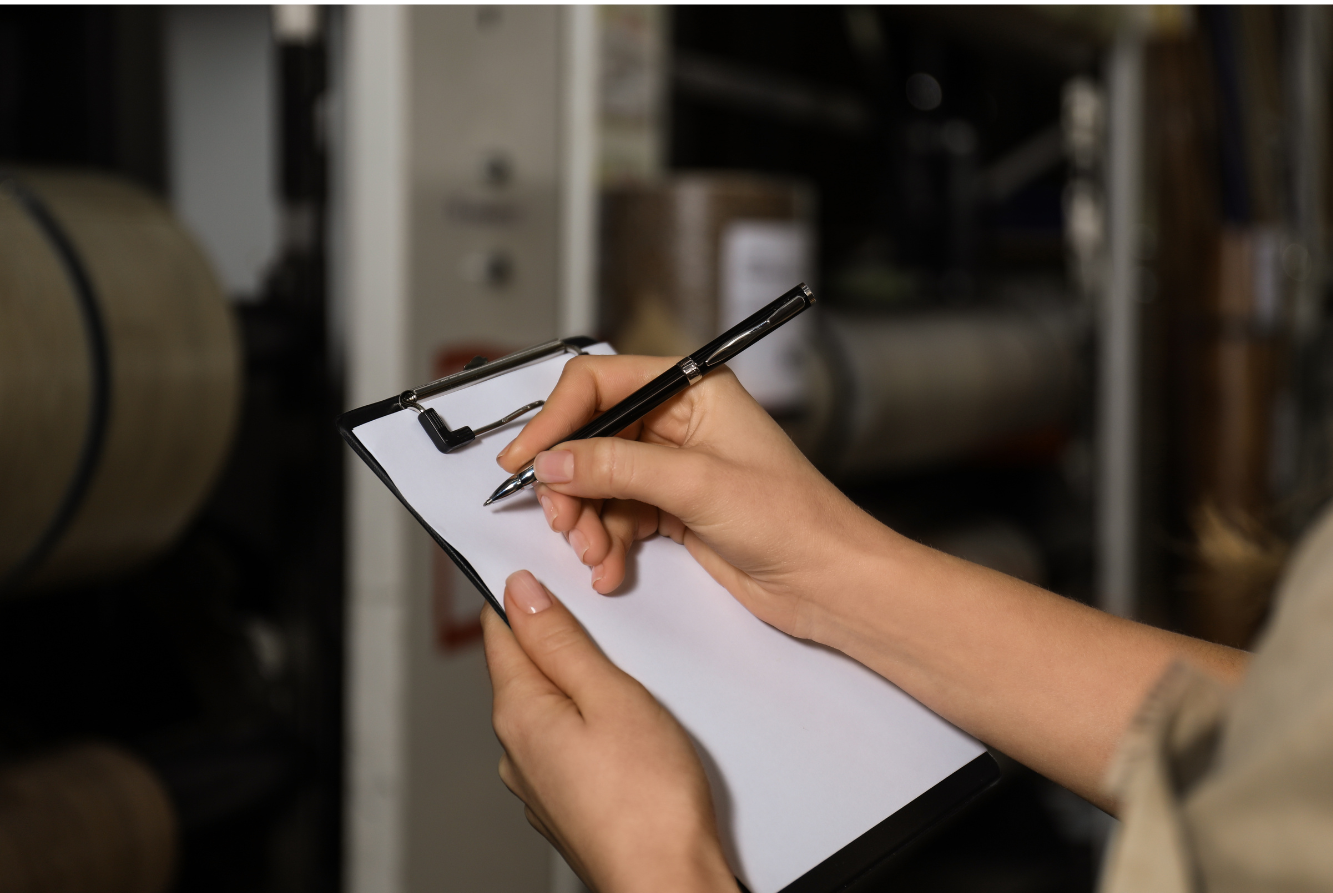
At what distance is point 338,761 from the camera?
2.94ft

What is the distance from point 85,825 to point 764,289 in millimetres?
667

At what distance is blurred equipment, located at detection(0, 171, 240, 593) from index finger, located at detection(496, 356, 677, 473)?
295 mm

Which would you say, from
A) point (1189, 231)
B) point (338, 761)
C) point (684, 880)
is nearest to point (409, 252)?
point (338, 761)

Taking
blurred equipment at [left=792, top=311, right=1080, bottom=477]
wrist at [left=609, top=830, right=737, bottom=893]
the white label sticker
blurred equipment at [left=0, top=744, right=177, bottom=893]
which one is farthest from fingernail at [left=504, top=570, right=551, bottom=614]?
blurred equipment at [left=792, top=311, right=1080, bottom=477]

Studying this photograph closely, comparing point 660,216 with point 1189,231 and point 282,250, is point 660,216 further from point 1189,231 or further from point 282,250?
point 1189,231

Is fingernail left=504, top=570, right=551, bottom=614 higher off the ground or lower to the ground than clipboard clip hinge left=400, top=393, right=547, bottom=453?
lower

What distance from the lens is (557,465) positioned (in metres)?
0.48

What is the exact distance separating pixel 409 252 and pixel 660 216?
251 mm

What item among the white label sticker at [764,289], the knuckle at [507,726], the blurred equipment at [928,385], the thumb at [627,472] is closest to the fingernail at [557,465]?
the thumb at [627,472]

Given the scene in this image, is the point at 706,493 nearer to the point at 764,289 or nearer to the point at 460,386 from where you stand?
the point at 460,386

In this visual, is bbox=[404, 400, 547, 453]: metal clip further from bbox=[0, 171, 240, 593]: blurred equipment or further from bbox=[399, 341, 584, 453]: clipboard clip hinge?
bbox=[0, 171, 240, 593]: blurred equipment

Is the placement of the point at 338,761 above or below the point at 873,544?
below

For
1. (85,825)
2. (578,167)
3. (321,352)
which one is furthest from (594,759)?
(578,167)

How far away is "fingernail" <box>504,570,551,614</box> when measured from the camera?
47 cm
